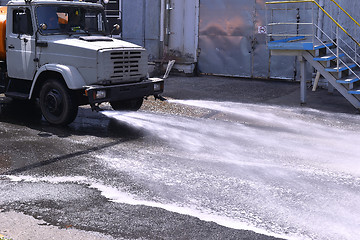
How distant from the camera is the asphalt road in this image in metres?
4.94

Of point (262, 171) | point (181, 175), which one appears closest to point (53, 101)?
point (181, 175)

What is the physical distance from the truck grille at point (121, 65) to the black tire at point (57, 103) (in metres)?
0.80

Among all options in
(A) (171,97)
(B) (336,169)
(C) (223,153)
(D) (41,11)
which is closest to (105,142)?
(C) (223,153)

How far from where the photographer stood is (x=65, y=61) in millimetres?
9273

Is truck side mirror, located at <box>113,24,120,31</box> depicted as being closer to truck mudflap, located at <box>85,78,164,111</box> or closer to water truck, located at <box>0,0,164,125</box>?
water truck, located at <box>0,0,164,125</box>

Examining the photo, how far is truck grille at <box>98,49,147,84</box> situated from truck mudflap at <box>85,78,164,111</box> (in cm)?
18

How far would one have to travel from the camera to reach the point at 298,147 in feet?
A: 27.0

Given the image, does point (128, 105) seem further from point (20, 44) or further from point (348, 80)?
point (348, 80)

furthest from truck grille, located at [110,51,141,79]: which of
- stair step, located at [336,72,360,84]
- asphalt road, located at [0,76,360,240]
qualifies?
stair step, located at [336,72,360,84]

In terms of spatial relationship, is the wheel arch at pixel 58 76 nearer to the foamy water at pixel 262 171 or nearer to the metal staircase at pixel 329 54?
the foamy water at pixel 262 171

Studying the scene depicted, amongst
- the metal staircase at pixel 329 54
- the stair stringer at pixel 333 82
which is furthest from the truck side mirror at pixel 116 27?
the stair stringer at pixel 333 82

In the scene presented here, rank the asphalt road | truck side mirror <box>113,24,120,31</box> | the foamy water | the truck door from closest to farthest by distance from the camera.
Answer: the asphalt road < the foamy water < the truck door < truck side mirror <box>113,24,120,31</box>

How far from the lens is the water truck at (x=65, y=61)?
9.01 meters

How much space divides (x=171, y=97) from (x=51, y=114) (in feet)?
15.9
